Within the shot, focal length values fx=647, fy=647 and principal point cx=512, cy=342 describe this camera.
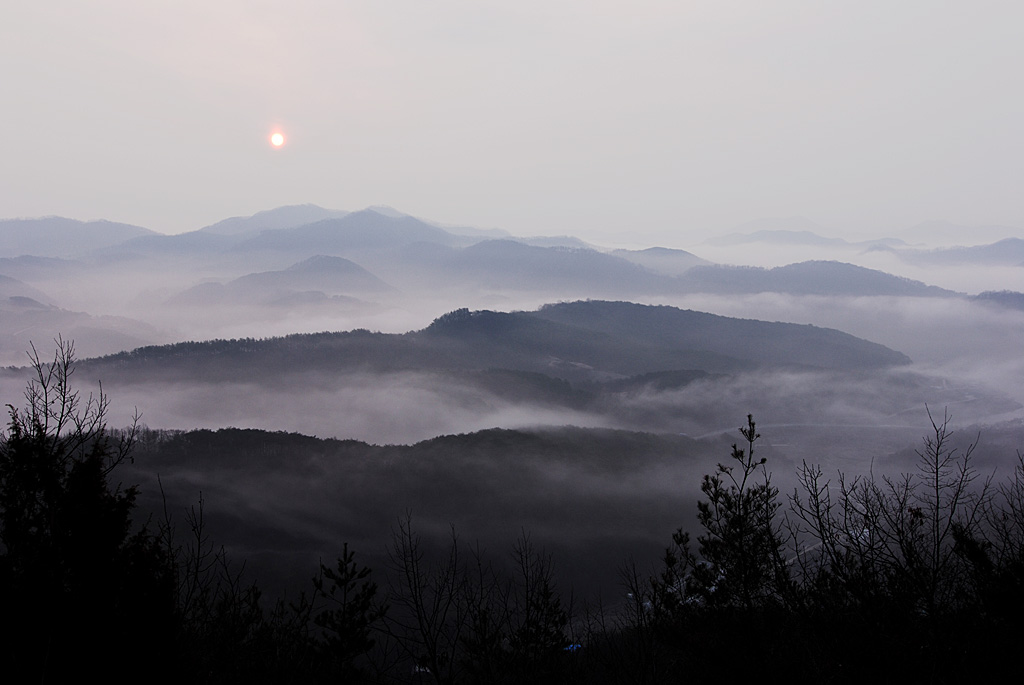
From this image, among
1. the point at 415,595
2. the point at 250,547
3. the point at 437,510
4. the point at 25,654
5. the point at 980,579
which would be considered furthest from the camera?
the point at 437,510

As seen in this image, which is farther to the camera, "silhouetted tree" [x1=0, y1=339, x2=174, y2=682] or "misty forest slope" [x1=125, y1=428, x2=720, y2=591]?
"misty forest slope" [x1=125, y1=428, x2=720, y2=591]

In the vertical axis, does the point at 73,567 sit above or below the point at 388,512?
above

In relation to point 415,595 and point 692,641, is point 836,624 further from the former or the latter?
point 415,595

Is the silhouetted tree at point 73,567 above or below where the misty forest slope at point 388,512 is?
above

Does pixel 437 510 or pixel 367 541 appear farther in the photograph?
pixel 437 510

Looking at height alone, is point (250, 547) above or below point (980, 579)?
below

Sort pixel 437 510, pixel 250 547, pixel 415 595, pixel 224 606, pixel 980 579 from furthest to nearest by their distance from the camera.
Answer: pixel 437 510 → pixel 250 547 → pixel 224 606 → pixel 980 579 → pixel 415 595

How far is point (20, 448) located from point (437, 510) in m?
172

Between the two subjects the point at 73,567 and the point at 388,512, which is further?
the point at 388,512

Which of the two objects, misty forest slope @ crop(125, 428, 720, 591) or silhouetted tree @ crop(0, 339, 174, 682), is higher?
silhouetted tree @ crop(0, 339, 174, 682)

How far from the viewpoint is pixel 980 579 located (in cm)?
2061

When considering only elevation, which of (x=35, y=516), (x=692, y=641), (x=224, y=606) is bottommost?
(x=692, y=641)

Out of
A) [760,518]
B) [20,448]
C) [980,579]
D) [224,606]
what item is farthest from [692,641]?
[20,448]

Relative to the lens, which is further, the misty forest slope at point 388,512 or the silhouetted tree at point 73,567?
the misty forest slope at point 388,512
